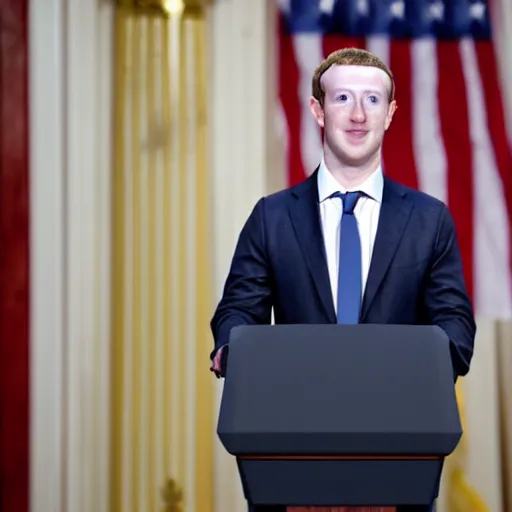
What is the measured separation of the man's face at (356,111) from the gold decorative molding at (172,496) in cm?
180

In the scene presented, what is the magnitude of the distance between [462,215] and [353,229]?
5.36ft

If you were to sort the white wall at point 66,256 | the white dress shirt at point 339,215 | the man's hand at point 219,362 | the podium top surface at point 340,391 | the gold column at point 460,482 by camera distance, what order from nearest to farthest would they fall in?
1. the podium top surface at point 340,391
2. the man's hand at point 219,362
3. the white dress shirt at point 339,215
4. the white wall at point 66,256
5. the gold column at point 460,482

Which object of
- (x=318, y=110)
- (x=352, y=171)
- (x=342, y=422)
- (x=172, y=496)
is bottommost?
(x=172, y=496)

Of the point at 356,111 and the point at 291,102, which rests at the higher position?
the point at 291,102

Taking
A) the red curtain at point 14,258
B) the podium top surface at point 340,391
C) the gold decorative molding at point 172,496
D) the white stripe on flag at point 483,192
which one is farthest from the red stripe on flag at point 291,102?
the podium top surface at point 340,391

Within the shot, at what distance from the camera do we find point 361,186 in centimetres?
157

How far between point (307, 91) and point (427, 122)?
42 cm

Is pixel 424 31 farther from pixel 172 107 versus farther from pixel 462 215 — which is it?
pixel 172 107

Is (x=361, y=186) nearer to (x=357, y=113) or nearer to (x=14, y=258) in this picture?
(x=357, y=113)

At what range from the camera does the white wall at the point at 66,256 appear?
2967 millimetres

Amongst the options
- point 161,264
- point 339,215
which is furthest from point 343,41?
point 339,215

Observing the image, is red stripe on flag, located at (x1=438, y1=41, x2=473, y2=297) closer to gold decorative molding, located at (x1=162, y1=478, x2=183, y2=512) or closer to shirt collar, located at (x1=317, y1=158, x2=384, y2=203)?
gold decorative molding, located at (x1=162, y1=478, x2=183, y2=512)

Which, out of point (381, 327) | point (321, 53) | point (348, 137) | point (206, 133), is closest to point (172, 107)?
point (206, 133)

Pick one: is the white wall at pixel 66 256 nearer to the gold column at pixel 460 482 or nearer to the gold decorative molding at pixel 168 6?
the gold decorative molding at pixel 168 6
